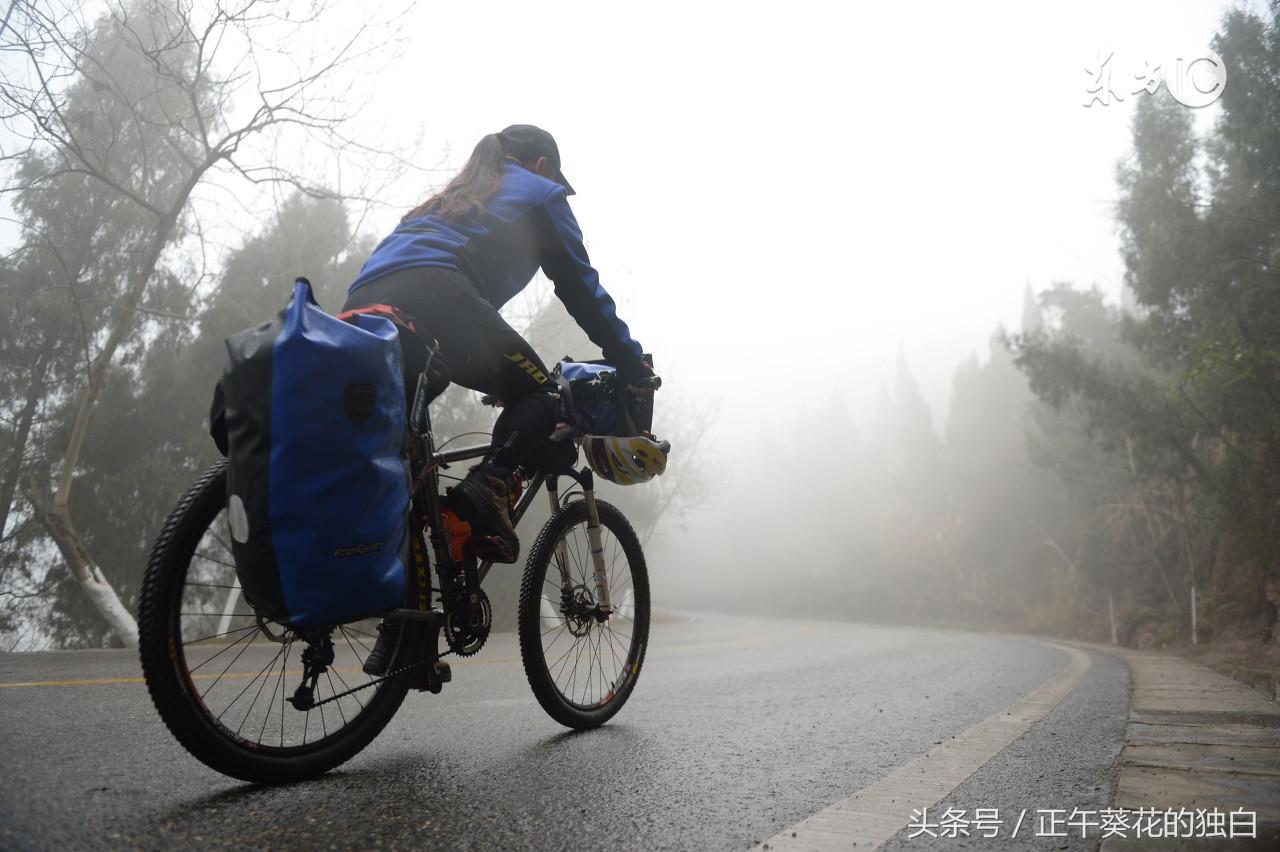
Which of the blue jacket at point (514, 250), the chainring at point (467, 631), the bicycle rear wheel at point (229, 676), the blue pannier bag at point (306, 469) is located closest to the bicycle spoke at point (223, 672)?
the bicycle rear wheel at point (229, 676)

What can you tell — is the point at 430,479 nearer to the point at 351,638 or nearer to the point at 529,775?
the point at 351,638

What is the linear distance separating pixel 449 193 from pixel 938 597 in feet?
Answer: 165

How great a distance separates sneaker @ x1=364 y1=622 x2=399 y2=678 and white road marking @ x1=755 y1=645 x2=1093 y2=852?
1.11 metres

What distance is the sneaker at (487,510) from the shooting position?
91.6 inches

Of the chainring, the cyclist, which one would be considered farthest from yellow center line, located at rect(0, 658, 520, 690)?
the cyclist

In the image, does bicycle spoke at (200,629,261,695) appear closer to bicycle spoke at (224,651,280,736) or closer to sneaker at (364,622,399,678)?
bicycle spoke at (224,651,280,736)

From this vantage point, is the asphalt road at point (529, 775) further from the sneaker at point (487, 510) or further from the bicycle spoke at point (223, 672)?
the sneaker at point (487, 510)

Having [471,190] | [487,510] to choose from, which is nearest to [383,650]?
[487,510]

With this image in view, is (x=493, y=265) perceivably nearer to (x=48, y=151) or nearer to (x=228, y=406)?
(x=228, y=406)

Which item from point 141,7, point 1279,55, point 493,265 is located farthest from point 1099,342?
point 493,265

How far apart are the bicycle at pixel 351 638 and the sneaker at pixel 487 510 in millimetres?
48

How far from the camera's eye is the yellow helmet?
2.90 m

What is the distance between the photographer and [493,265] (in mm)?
2518

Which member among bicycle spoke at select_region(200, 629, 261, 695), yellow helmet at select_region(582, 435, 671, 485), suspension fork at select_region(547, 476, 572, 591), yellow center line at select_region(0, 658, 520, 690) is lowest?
yellow center line at select_region(0, 658, 520, 690)
